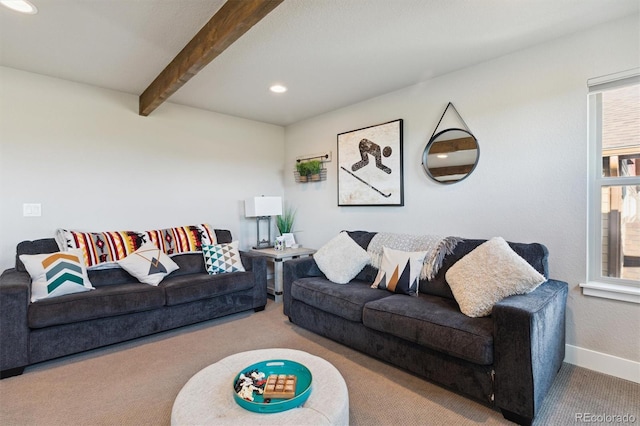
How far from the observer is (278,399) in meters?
1.38

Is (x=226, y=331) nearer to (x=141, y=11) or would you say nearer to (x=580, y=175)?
(x=141, y=11)

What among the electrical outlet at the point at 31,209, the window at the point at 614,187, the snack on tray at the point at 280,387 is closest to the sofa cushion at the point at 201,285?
the electrical outlet at the point at 31,209

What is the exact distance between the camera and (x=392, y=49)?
2.52m

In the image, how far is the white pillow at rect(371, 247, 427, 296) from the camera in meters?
2.65

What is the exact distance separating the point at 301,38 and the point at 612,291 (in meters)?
2.81

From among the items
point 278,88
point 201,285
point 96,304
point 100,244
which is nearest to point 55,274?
point 96,304

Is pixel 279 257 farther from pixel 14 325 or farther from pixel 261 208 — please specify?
pixel 14 325

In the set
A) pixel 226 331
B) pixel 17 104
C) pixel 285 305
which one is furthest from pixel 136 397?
pixel 17 104

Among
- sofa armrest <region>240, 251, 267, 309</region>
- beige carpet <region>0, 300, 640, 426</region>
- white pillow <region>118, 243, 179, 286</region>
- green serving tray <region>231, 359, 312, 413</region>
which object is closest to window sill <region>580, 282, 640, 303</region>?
beige carpet <region>0, 300, 640, 426</region>

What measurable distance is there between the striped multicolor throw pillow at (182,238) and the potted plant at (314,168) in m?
1.48

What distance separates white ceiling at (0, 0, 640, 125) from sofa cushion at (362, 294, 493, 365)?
1.95m

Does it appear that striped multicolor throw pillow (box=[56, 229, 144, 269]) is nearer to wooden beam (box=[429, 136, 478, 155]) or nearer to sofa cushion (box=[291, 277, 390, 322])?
sofa cushion (box=[291, 277, 390, 322])

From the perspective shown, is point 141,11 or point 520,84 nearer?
point 141,11

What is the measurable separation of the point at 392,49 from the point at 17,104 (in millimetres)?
3342
